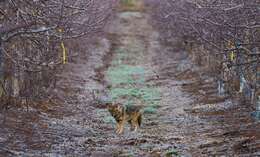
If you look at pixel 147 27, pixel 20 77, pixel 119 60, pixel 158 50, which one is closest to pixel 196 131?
pixel 20 77

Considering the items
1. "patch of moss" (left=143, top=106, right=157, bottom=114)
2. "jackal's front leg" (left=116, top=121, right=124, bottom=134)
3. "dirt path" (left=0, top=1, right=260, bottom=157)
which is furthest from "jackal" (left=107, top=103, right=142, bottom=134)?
"patch of moss" (left=143, top=106, right=157, bottom=114)

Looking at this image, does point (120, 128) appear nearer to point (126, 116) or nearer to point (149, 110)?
point (126, 116)

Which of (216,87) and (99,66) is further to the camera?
(99,66)

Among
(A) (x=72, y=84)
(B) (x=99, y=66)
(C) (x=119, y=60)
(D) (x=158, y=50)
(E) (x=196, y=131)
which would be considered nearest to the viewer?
(E) (x=196, y=131)

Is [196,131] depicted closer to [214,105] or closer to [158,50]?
[214,105]

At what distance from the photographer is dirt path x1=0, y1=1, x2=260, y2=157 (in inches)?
588

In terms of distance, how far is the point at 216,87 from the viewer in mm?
26234

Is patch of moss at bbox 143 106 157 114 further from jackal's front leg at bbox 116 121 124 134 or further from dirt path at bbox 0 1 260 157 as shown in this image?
jackal's front leg at bbox 116 121 124 134

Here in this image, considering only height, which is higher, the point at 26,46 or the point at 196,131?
the point at 26,46

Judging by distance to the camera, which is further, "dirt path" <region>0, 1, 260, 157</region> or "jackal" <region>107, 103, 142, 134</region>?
"jackal" <region>107, 103, 142, 134</region>

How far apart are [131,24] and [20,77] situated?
43.6 metres

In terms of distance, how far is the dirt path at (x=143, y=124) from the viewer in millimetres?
14938

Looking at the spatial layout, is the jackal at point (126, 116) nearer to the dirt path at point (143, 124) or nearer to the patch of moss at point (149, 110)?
the dirt path at point (143, 124)

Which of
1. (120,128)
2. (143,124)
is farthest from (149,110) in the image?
(120,128)
